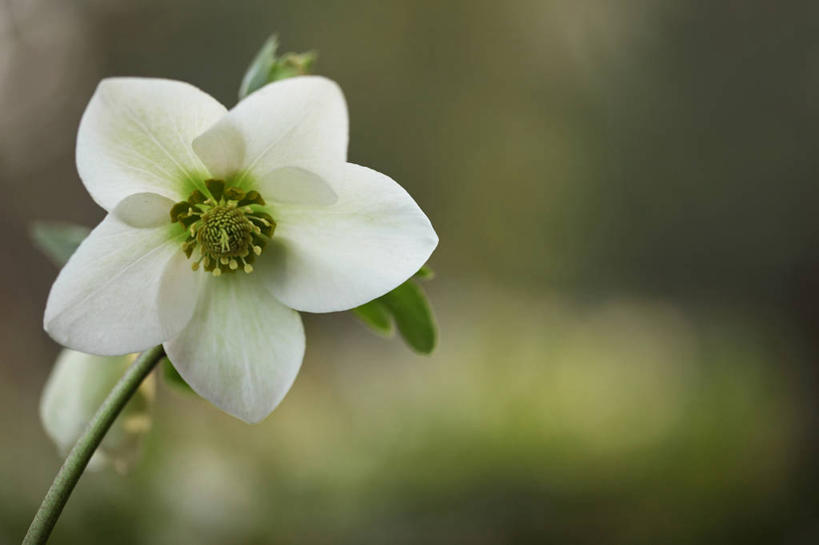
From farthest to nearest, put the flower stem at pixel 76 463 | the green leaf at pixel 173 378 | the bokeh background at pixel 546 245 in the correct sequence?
1. the bokeh background at pixel 546 245
2. the green leaf at pixel 173 378
3. the flower stem at pixel 76 463

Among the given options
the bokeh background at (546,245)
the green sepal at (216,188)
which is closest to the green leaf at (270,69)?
the green sepal at (216,188)

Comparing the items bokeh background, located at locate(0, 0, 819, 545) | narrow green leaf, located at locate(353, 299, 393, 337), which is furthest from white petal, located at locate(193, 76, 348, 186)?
bokeh background, located at locate(0, 0, 819, 545)

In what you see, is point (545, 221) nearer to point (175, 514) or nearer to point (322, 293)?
point (175, 514)

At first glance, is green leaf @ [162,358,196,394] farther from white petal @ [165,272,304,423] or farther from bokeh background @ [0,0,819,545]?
bokeh background @ [0,0,819,545]

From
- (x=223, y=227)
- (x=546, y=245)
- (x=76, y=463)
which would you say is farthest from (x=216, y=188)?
(x=546, y=245)

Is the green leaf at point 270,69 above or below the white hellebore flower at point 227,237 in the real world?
above

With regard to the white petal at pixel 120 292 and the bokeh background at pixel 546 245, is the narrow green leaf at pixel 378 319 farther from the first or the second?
the bokeh background at pixel 546 245
